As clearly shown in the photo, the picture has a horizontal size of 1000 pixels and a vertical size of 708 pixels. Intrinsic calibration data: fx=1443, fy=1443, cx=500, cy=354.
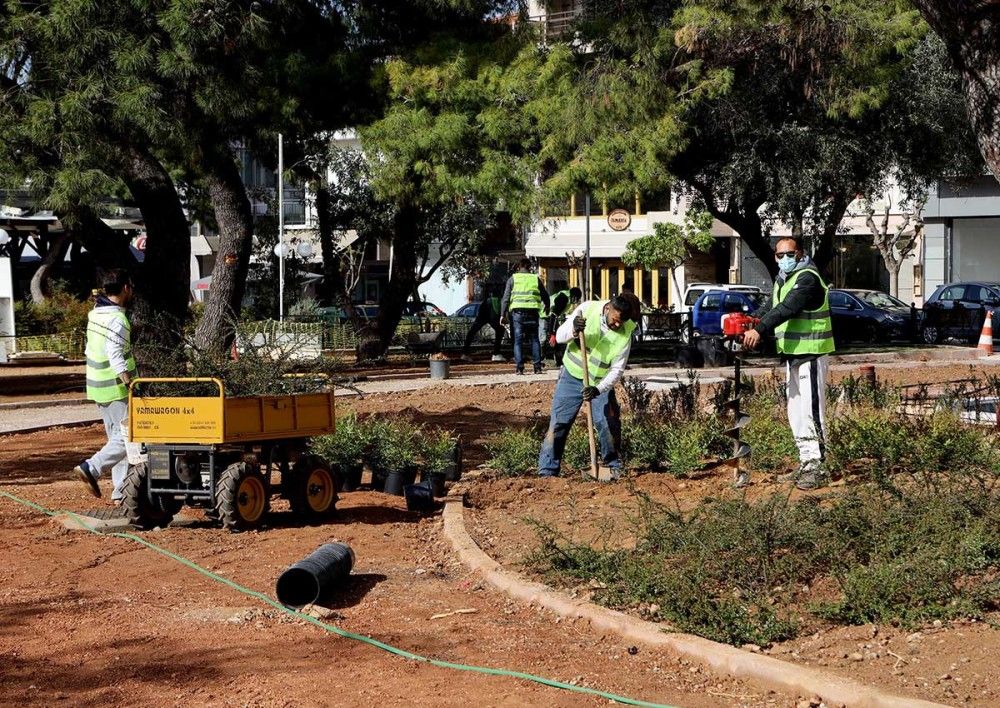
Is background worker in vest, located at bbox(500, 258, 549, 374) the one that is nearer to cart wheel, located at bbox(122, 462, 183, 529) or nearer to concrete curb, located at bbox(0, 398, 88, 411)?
concrete curb, located at bbox(0, 398, 88, 411)

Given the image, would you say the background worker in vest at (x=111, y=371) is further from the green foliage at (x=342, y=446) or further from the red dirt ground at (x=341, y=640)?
the green foliage at (x=342, y=446)

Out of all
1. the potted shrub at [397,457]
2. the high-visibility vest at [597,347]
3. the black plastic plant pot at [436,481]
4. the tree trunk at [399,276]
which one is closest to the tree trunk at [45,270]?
the tree trunk at [399,276]

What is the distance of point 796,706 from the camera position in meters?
5.55

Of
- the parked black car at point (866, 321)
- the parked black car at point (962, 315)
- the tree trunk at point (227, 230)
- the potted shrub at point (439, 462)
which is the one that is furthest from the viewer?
the parked black car at point (866, 321)

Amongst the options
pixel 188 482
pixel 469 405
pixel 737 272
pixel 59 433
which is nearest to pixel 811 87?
pixel 469 405

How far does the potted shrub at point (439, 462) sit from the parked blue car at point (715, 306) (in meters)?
22.9

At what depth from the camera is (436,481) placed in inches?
423

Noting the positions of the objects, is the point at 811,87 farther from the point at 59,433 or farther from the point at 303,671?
the point at 303,671

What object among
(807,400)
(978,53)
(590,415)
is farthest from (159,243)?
(978,53)

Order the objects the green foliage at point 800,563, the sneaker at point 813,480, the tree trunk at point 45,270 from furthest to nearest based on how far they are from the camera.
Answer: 1. the tree trunk at point 45,270
2. the sneaker at point 813,480
3. the green foliage at point 800,563

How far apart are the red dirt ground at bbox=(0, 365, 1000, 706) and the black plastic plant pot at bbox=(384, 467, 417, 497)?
86 cm

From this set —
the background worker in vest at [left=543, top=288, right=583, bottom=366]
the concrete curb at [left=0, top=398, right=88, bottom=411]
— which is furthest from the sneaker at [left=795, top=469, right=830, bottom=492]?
the concrete curb at [left=0, top=398, right=88, bottom=411]

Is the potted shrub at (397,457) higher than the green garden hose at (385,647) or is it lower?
higher

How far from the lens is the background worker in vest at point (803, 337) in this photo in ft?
33.1
